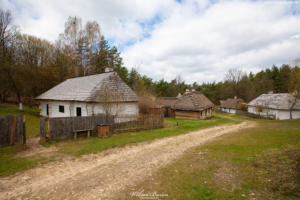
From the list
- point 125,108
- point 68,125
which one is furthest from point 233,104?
point 68,125

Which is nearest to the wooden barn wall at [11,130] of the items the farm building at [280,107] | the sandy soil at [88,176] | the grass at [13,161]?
the grass at [13,161]

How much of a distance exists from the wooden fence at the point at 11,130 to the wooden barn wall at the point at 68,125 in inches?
52.7

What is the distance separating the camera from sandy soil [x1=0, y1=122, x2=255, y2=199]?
4312 millimetres

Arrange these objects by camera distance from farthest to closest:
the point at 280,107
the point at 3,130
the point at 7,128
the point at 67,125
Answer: the point at 280,107 < the point at 67,125 < the point at 7,128 < the point at 3,130

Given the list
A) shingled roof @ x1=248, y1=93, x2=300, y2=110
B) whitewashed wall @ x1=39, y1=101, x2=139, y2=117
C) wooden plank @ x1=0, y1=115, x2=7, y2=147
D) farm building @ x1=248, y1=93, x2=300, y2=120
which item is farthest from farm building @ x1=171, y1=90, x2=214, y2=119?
wooden plank @ x1=0, y1=115, x2=7, y2=147

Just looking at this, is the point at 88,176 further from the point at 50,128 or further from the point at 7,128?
the point at 7,128

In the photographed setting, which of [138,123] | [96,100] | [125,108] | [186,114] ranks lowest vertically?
[186,114]

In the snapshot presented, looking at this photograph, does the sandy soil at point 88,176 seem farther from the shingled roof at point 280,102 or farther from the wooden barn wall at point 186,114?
the shingled roof at point 280,102

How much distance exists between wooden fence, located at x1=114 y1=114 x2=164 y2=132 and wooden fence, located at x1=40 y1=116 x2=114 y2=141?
1.65 metres

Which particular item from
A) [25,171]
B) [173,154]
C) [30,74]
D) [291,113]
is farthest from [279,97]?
[30,74]

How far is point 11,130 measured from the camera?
775 centimetres

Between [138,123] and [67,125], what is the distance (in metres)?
5.70

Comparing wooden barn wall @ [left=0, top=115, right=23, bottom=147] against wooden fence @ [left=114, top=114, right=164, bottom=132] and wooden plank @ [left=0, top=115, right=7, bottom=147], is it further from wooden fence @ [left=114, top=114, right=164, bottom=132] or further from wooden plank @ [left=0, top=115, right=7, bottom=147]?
wooden fence @ [left=114, top=114, right=164, bottom=132]

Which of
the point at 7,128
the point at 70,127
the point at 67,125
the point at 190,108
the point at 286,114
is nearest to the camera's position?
the point at 7,128
